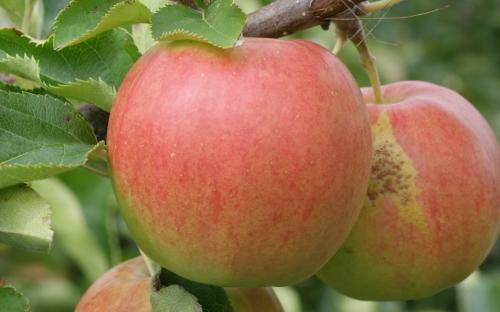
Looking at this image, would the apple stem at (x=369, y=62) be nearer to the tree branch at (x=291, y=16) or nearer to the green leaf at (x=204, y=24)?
the tree branch at (x=291, y=16)

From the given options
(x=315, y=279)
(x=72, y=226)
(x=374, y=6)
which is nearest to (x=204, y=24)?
(x=374, y=6)

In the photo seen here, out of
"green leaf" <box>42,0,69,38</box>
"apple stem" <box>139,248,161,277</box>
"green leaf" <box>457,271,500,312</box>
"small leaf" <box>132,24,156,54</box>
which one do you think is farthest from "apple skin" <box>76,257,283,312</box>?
"green leaf" <box>457,271,500,312</box>

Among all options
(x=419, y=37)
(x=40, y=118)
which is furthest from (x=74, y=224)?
(x=419, y=37)

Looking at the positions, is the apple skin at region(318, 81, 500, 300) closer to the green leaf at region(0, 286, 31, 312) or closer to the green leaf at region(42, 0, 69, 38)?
the green leaf at region(0, 286, 31, 312)

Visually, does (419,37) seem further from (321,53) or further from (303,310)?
(321,53)

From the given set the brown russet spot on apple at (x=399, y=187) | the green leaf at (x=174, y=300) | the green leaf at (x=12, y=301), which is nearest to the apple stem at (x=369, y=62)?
the brown russet spot on apple at (x=399, y=187)

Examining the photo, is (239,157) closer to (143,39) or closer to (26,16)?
(143,39)

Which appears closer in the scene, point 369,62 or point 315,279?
point 369,62
